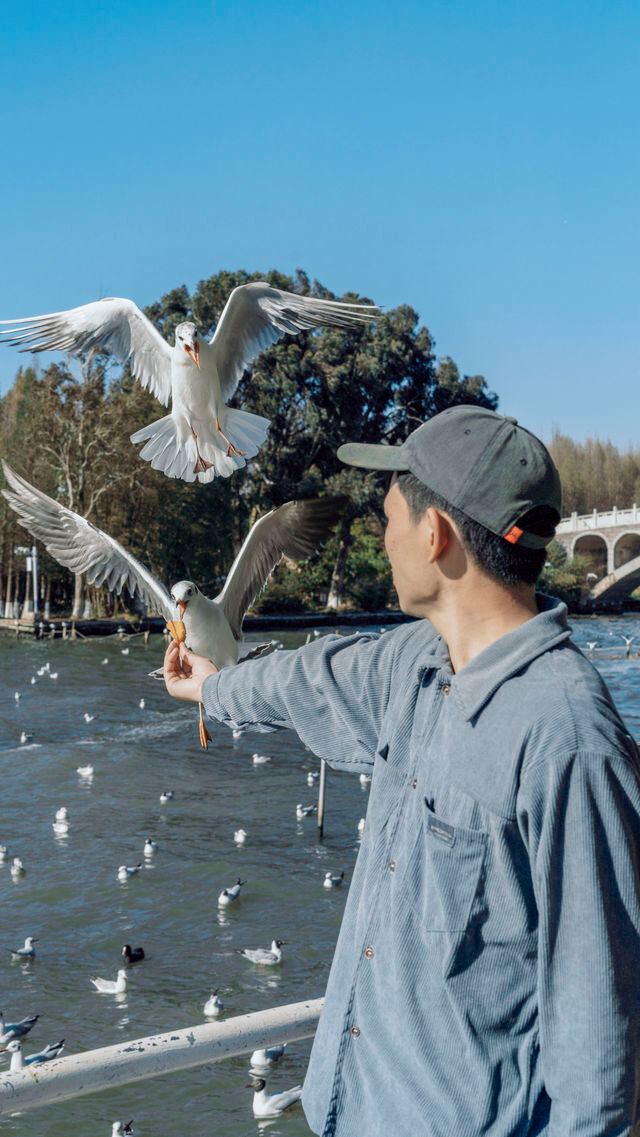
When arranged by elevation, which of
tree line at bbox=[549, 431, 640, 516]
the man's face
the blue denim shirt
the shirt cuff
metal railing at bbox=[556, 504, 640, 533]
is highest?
tree line at bbox=[549, 431, 640, 516]

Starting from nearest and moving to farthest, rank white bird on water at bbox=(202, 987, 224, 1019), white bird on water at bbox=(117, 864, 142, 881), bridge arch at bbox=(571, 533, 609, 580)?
white bird on water at bbox=(202, 987, 224, 1019), white bird on water at bbox=(117, 864, 142, 881), bridge arch at bbox=(571, 533, 609, 580)

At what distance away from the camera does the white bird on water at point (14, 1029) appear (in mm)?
9291

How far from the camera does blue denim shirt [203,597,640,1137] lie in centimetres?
141

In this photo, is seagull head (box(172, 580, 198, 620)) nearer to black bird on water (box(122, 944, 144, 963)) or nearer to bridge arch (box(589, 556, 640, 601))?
black bird on water (box(122, 944, 144, 963))

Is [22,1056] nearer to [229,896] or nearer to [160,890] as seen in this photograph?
[229,896]

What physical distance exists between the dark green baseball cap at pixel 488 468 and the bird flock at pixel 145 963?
12.4 ft

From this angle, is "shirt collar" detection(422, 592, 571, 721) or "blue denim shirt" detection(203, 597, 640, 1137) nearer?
"blue denim shirt" detection(203, 597, 640, 1137)

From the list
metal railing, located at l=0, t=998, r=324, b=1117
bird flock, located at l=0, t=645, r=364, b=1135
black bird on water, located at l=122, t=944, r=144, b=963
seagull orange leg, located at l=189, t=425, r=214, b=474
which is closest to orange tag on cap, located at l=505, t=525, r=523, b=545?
seagull orange leg, located at l=189, t=425, r=214, b=474

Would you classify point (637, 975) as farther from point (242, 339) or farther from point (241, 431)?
point (242, 339)

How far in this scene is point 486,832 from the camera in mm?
1536

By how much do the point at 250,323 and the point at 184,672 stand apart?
1.98 metres

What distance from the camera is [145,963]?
11570 millimetres

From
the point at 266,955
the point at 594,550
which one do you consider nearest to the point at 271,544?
the point at 266,955

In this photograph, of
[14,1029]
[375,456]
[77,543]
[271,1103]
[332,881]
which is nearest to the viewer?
[375,456]
